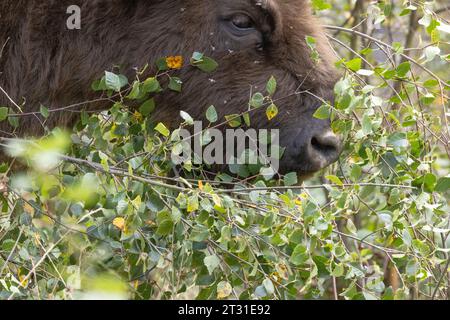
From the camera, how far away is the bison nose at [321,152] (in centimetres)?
458

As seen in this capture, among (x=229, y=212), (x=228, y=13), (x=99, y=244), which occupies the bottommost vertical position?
(x=99, y=244)

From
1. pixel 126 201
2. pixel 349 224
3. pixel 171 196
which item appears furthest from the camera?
pixel 349 224

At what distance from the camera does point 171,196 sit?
3.95 metres

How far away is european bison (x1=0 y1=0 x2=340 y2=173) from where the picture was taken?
475 cm

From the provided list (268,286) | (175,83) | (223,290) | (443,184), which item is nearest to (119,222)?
(223,290)

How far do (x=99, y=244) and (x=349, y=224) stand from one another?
3.72ft

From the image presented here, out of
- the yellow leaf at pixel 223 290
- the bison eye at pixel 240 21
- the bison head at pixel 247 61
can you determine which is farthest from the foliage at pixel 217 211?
the bison eye at pixel 240 21

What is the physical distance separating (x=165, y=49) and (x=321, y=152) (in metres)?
0.94

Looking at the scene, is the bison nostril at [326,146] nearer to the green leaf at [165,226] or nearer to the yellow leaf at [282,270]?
the yellow leaf at [282,270]

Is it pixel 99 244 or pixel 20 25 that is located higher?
pixel 20 25

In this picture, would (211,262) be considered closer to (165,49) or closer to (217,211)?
(217,211)
